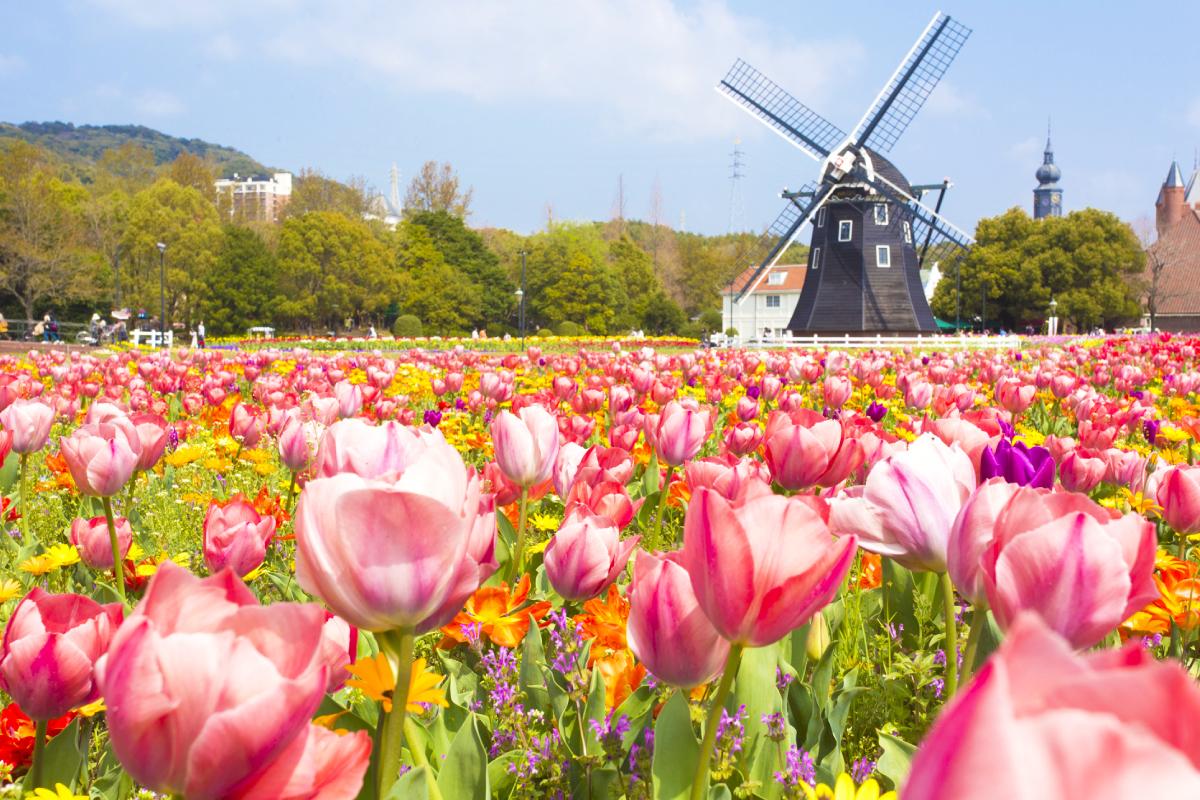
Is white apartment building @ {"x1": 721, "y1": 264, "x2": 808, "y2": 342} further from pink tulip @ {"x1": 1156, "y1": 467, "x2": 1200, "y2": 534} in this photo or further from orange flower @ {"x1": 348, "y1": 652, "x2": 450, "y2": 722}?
orange flower @ {"x1": 348, "y1": 652, "x2": 450, "y2": 722}

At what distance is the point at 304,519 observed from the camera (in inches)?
35.4

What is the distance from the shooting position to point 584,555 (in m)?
1.63

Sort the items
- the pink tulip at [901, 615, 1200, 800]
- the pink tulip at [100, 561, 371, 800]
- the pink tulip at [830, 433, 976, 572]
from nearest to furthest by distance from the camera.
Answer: the pink tulip at [901, 615, 1200, 800], the pink tulip at [100, 561, 371, 800], the pink tulip at [830, 433, 976, 572]

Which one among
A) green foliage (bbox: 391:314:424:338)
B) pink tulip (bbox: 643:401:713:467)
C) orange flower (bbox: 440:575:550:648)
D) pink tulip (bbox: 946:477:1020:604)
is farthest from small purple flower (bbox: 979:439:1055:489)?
green foliage (bbox: 391:314:424:338)

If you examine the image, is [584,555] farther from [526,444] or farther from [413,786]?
[413,786]

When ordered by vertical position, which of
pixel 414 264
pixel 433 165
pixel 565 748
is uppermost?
pixel 433 165

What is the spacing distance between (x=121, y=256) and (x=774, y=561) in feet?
202

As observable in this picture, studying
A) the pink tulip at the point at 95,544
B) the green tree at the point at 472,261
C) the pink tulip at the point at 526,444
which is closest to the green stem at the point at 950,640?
the pink tulip at the point at 526,444

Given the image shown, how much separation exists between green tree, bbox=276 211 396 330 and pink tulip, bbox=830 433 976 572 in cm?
5444

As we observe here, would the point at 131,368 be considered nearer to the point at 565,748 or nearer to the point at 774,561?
the point at 565,748

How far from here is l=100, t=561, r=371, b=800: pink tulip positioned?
0.65 m

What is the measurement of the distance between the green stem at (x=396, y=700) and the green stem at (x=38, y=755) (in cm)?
50

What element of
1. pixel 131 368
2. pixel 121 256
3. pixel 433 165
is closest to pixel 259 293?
pixel 121 256

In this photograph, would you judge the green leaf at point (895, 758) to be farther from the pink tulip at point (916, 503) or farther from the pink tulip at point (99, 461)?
the pink tulip at point (99, 461)
